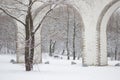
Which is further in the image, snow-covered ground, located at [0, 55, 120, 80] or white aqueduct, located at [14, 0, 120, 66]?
white aqueduct, located at [14, 0, 120, 66]

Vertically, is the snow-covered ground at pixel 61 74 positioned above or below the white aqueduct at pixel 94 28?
below

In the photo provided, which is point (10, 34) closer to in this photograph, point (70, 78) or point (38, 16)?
point (38, 16)

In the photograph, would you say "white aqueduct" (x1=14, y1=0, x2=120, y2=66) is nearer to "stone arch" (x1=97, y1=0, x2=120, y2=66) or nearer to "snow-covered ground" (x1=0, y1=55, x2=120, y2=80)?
"stone arch" (x1=97, y1=0, x2=120, y2=66)

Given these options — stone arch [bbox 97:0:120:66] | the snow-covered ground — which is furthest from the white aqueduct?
the snow-covered ground

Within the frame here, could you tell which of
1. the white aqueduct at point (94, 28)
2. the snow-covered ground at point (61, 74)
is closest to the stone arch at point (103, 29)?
the white aqueduct at point (94, 28)

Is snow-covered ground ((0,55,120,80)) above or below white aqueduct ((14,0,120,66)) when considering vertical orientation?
below

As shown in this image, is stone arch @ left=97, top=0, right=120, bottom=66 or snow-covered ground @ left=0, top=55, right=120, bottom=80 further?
stone arch @ left=97, top=0, right=120, bottom=66

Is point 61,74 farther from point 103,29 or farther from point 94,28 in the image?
point 103,29

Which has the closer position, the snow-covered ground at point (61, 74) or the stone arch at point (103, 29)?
the snow-covered ground at point (61, 74)

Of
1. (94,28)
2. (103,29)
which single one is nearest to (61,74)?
(94,28)

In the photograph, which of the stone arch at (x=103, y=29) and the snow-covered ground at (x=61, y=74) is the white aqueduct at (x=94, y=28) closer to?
the stone arch at (x=103, y=29)

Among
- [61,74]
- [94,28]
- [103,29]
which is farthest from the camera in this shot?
[103,29]

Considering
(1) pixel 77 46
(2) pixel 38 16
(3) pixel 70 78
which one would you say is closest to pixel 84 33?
(2) pixel 38 16

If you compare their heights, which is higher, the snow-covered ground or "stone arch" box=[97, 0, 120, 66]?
"stone arch" box=[97, 0, 120, 66]
